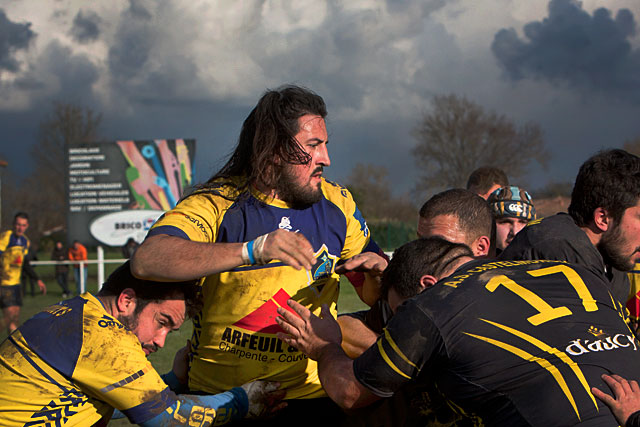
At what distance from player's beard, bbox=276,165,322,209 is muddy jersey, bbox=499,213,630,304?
1.16m

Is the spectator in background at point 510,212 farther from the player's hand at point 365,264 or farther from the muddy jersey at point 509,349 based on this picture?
the muddy jersey at point 509,349

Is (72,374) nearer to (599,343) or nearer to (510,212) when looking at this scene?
(599,343)

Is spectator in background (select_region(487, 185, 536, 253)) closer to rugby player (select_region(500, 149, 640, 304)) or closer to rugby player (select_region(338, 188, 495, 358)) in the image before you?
rugby player (select_region(338, 188, 495, 358))

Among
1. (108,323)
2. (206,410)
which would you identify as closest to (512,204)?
(206,410)

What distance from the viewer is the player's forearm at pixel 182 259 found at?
2.33 metres

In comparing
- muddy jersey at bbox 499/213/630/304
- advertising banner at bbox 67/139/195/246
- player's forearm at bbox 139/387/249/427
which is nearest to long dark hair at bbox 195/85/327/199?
player's forearm at bbox 139/387/249/427

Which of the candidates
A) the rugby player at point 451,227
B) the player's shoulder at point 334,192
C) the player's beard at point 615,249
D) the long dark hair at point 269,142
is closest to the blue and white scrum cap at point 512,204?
the rugby player at point 451,227

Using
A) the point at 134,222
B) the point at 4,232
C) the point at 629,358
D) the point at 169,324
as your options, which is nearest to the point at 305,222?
the point at 169,324

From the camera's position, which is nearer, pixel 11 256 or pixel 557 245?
pixel 557 245

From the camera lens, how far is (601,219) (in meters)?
3.27

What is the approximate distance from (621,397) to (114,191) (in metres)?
16.9

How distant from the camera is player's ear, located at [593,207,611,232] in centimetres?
326

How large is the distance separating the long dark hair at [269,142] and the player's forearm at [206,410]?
3.27 ft

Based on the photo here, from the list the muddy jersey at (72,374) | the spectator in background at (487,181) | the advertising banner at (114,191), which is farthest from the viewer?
the advertising banner at (114,191)
